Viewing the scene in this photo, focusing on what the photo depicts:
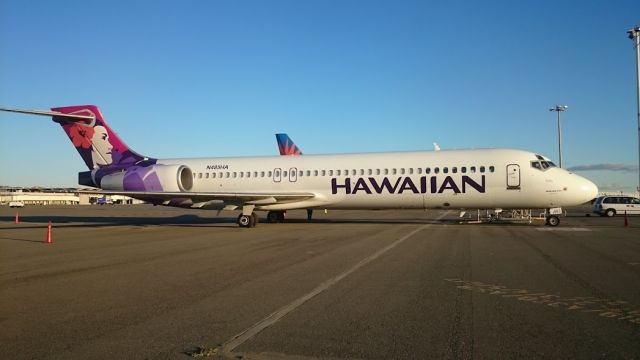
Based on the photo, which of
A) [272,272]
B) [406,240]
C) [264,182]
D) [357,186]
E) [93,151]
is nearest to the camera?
[272,272]

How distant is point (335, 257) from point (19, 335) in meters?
7.16

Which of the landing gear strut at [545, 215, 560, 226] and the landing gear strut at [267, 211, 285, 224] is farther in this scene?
the landing gear strut at [267, 211, 285, 224]

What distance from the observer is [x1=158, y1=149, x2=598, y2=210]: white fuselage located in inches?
830

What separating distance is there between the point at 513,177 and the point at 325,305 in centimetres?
1707

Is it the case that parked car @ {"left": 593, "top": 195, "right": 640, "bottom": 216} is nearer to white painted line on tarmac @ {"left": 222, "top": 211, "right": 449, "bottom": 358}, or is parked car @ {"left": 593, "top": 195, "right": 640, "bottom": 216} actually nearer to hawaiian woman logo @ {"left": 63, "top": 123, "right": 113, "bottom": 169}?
white painted line on tarmac @ {"left": 222, "top": 211, "right": 449, "bottom": 358}

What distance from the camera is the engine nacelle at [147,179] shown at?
2605 centimetres

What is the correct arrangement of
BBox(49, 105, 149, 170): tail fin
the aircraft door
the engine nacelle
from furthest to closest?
BBox(49, 105, 149, 170): tail fin → the engine nacelle → the aircraft door

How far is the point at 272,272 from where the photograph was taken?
927 centimetres

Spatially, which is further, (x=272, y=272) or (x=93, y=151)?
(x=93, y=151)

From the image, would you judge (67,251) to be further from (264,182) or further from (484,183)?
(484,183)

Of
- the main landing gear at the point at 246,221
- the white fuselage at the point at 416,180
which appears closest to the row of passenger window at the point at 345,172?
the white fuselage at the point at 416,180

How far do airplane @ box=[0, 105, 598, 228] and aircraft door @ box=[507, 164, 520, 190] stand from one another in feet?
0.13

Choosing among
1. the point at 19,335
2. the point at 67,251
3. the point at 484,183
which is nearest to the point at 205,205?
the point at 67,251

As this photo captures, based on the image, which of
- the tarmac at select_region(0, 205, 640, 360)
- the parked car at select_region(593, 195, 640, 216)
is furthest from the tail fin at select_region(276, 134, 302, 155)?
the tarmac at select_region(0, 205, 640, 360)
